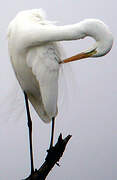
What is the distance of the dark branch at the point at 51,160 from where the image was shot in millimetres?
2312

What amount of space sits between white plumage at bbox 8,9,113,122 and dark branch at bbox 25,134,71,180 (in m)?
0.13

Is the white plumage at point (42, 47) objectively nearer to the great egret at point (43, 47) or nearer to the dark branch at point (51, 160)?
the great egret at point (43, 47)

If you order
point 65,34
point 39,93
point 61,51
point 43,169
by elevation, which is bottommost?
point 43,169

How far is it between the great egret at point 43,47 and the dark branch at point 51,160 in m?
0.13

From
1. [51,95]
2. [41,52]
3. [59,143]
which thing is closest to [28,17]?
[41,52]

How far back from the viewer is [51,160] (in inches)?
92.0

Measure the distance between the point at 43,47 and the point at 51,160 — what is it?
474 millimetres

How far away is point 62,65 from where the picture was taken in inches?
97.3

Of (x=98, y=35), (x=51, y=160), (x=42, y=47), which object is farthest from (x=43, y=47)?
(x=51, y=160)

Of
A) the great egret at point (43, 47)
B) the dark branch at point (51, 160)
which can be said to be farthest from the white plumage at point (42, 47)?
the dark branch at point (51, 160)

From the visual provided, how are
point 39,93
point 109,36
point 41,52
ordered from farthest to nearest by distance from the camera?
1. point 39,93
2. point 41,52
3. point 109,36

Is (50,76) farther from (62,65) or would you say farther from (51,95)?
(62,65)

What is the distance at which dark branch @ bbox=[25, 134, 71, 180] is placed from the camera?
7.59 ft

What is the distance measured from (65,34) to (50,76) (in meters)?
0.20
